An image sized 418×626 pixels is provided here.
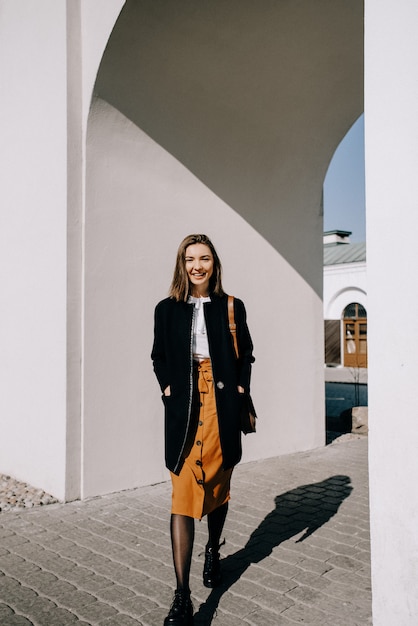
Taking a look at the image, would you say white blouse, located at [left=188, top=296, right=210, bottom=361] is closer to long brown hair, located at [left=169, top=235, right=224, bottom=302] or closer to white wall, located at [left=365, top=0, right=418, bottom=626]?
long brown hair, located at [left=169, top=235, right=224, bottom=302]

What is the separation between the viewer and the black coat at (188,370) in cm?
309

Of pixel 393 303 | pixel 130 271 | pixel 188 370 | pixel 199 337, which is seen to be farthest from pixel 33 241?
pixel 393 303

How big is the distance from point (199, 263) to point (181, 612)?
1754 millimetres

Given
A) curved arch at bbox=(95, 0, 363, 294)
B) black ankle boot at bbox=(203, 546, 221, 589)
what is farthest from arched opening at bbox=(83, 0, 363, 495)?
black ankle boot at bbox=(203, 546, 221, 589)

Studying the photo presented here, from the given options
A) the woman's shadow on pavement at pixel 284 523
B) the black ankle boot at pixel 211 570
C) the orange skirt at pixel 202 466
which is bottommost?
the woman's shadow on pavement at pixel 284 523

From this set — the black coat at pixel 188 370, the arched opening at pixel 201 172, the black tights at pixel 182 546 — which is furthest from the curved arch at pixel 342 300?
the black tights at pixel 182 546

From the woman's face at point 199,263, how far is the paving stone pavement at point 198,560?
5.67ft

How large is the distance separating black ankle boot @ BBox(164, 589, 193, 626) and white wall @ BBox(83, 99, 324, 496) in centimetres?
231

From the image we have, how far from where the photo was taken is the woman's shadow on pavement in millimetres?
3334

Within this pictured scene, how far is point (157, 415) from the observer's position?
5.57 m

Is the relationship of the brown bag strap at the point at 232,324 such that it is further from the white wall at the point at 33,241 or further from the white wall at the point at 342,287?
the white wall at the point at 342,287

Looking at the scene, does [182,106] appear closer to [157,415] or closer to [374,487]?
[157,415]

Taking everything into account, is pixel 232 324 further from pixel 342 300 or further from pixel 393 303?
pixel 342 300

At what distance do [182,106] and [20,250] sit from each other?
2059mm
